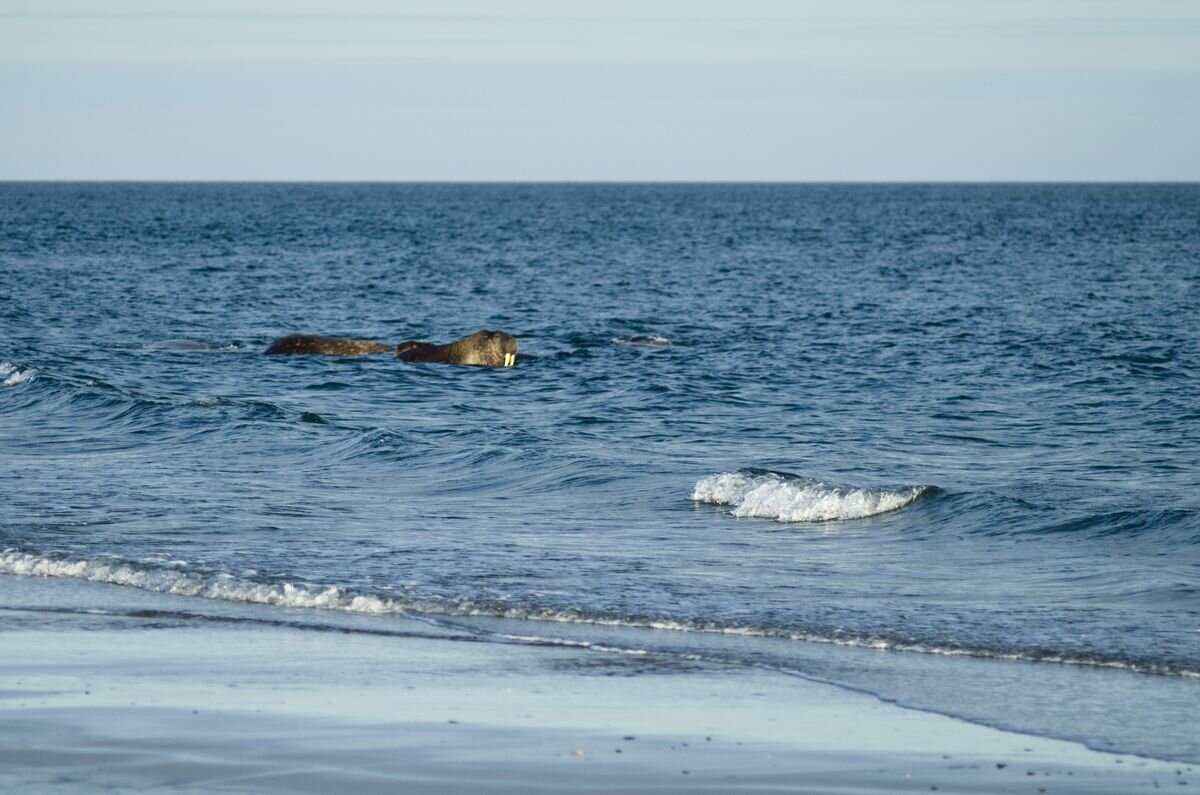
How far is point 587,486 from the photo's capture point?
46.4ft

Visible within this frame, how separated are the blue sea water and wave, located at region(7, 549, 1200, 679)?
28 mm

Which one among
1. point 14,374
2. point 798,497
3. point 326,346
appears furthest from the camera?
point 326,346

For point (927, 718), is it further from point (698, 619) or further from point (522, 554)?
point (522, 554)

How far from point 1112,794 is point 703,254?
57759 mm

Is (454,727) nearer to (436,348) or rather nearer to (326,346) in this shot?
(436,348)

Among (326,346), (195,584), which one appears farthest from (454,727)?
(326,346)

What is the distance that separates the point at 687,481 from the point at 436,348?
1162 centimetres

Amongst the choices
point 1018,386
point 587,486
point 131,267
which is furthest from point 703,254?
point 587,486

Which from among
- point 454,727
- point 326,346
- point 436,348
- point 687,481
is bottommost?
point 454,727

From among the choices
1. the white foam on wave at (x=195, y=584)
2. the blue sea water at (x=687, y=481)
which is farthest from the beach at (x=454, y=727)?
the white foam on wave at (x=195, y=584)

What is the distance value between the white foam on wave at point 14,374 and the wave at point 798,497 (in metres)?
12.0

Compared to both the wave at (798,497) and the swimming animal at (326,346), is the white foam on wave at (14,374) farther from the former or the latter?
the wave at (798,497)

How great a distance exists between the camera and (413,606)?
31.2 feet

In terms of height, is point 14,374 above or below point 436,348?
below
